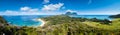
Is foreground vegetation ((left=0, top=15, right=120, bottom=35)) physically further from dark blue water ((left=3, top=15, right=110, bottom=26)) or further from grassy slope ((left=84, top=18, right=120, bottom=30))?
dark blue water ((left=3, top=15, right=110, bottom=26))

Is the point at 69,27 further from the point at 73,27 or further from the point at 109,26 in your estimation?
the point at 109,26

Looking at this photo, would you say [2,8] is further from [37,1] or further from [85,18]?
[85,18]

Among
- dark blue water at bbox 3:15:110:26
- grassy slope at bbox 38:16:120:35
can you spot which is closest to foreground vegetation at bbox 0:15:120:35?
grassy slope at bbox 38:16:120:35

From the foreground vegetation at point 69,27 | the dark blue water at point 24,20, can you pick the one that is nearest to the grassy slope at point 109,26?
the foreground vegetation at point 69,27

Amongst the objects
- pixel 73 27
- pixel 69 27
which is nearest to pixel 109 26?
pixel 73 27

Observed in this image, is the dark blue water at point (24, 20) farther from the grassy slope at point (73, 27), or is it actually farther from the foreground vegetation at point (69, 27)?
the grassy slope at point (73, 27)

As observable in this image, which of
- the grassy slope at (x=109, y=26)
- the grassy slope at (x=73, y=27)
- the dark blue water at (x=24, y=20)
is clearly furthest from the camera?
the grassy slope at (x=109, y=26)

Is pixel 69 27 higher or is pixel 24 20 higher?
pixel 24 20

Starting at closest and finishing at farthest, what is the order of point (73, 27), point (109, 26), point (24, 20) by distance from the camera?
point (24, 20) → point (73, 27) → point (109, 26)

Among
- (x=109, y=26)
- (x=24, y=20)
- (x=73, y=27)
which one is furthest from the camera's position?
(x=109, y=26)
